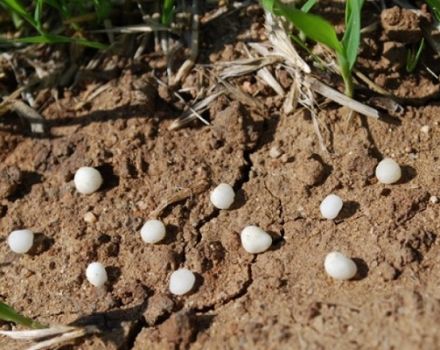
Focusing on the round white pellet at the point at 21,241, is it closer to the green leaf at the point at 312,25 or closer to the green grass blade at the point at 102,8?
the green grass blade at the point at 102,8

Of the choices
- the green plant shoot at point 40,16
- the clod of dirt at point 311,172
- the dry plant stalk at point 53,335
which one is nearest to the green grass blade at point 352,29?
the clod of dirt at point 311,172

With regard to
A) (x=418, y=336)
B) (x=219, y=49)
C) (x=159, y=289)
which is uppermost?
(x=219, y=49)

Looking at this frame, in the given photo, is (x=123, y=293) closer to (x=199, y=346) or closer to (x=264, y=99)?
(x=199, y=346)

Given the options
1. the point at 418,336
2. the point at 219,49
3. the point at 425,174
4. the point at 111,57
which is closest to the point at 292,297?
the point at 418,336

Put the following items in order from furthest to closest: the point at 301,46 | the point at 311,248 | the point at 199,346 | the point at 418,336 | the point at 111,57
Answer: the point at 111,57 → the point at 301,46 → the point at 311,248 → the point at 199,346 → the point at 418,336

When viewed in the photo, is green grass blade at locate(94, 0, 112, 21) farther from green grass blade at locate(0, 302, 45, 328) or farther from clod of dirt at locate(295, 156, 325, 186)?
green grass blade at locate(0, 302, 45, 328)

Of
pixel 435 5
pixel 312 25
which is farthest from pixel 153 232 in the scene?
pixel 435 5
